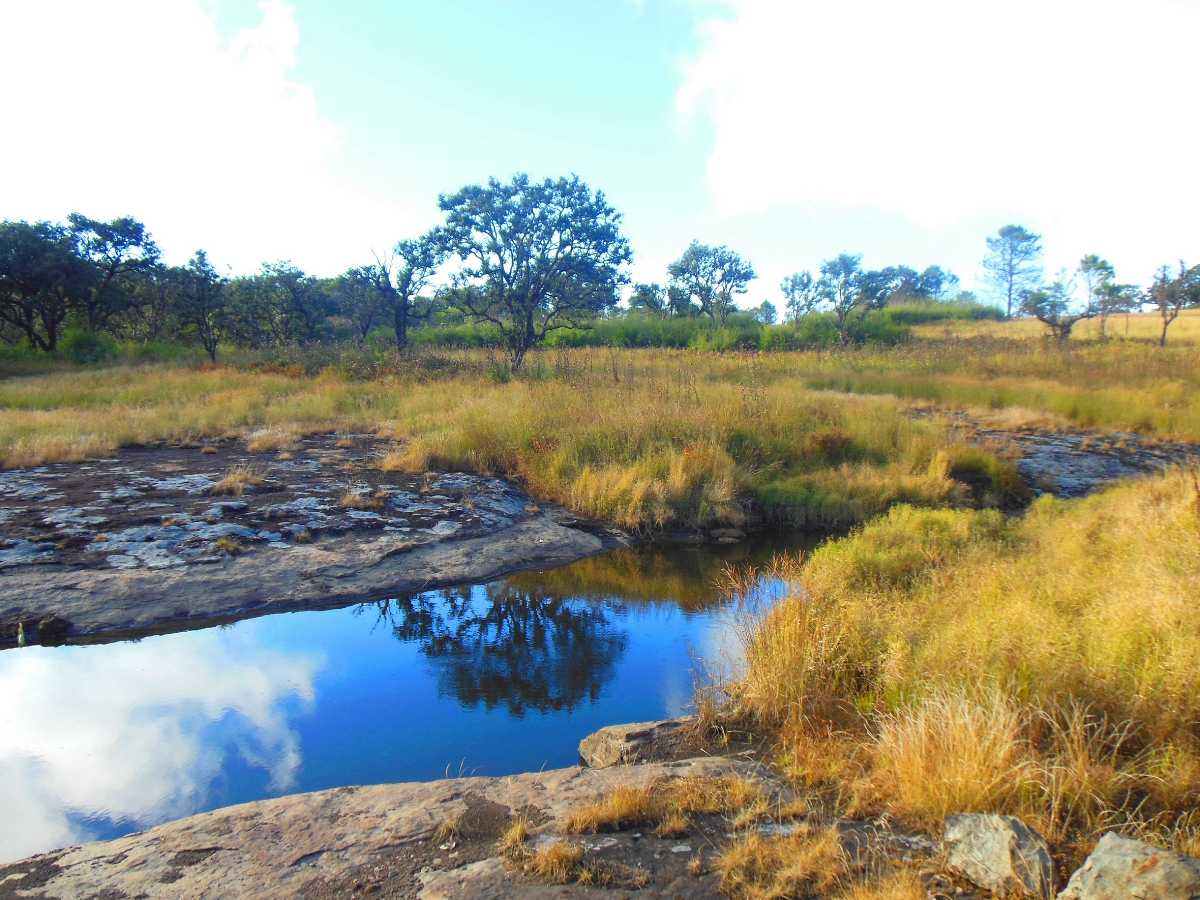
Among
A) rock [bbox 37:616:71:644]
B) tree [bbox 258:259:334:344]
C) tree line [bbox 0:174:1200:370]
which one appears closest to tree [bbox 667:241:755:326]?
tree line [bbox 0:174:1200:370]

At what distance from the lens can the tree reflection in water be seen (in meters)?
5.59

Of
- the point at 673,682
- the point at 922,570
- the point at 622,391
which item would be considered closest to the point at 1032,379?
the point at 622,391

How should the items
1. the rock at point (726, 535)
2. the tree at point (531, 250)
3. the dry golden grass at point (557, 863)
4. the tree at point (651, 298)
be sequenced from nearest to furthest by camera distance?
the dry golden grass at point (557, 863) < the rock at point (726, 535) < the tree at point (531, 250) < the tree at point (651, 298)

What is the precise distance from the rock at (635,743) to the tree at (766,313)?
40.3 meters

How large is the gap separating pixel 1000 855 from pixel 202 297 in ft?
100

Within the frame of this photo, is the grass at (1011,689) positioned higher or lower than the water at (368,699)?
higher

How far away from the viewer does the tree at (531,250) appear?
21.8 metres

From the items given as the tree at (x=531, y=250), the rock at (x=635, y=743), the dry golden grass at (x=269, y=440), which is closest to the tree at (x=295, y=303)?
the tree at (x=531, y=250)

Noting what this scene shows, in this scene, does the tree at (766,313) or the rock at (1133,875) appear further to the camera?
the tree at (766,313)

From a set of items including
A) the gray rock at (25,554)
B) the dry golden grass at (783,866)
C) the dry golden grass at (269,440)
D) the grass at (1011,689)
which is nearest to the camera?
the dry golden grass at (783,866)

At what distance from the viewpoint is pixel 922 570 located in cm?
668

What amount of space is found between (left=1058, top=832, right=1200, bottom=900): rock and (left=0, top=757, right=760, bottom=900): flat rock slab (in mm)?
1266

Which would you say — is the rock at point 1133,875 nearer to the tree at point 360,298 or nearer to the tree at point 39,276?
the tree at point 360,298

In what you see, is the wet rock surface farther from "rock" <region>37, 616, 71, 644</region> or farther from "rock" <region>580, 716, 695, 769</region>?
"rock" <region>580, 716, 695, 769</region>
